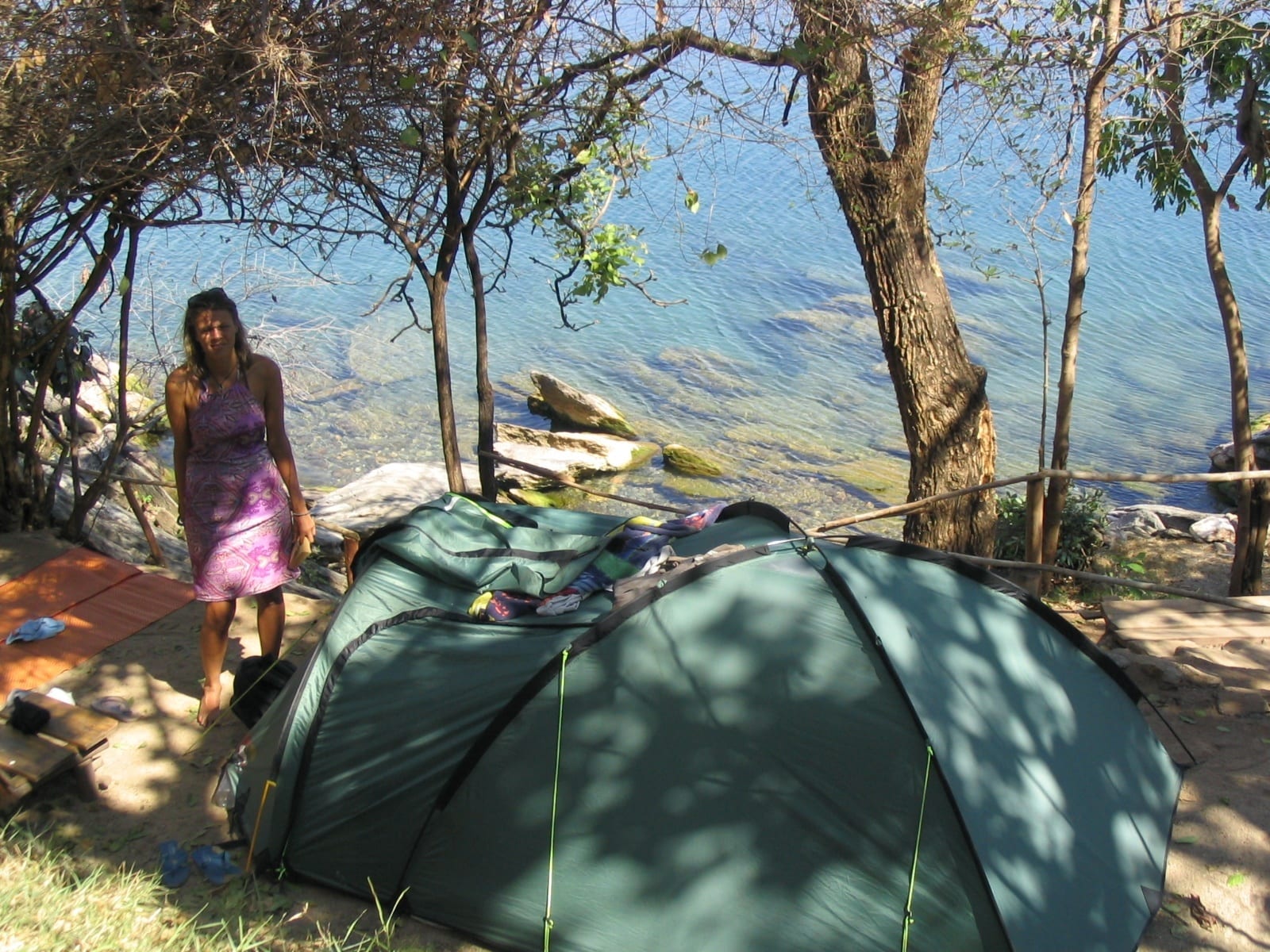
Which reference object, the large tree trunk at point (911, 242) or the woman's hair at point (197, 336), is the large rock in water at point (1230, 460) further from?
the woman's hair at point (197, 336)

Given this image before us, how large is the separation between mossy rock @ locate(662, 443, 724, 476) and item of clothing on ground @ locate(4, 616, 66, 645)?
7.83 m

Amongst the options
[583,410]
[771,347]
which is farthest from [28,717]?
[771,347]

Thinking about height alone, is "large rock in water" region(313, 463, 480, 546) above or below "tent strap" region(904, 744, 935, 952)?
below

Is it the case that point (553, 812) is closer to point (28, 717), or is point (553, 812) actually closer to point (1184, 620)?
point (28, 717)

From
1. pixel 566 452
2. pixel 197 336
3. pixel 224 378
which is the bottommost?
pixel 566 452

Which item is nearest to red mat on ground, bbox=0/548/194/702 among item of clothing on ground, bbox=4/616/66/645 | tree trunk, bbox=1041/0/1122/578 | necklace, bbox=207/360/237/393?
item of clothing on ground, bbox=4/616/66/645

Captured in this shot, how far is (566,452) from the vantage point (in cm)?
1210

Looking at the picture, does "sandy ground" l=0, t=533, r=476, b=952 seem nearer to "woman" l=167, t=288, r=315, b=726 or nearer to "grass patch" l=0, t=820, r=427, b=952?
"grass patch" l=0, t=820, r=427, b=952

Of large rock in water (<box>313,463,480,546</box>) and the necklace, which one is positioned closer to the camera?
the necklace

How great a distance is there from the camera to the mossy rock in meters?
12.1

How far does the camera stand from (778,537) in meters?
3.72

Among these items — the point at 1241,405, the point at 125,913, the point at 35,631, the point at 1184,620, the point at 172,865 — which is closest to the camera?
the point at 125,913

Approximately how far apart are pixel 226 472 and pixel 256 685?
81 cm

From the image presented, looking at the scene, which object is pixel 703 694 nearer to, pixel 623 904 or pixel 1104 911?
pixel 623 904
